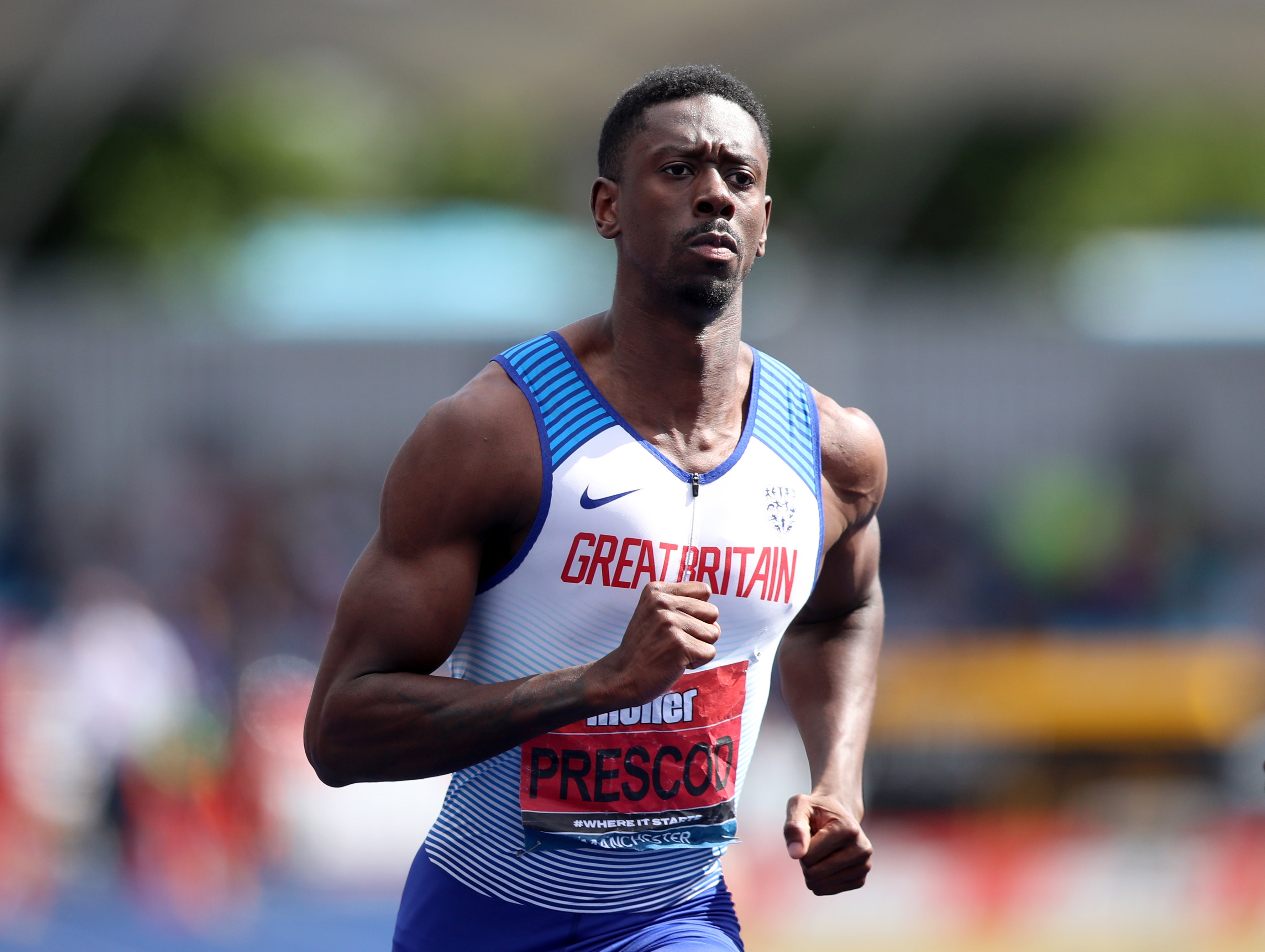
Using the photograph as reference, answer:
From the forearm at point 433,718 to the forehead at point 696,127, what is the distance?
991 mm

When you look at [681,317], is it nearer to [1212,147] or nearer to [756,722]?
[756,722]

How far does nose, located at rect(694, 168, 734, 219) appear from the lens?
309 cm

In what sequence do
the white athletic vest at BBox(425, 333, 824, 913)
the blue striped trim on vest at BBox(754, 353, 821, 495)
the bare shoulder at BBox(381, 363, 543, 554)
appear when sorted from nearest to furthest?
the bare shoulder at BBox(381, 363, 543, 554)
the white athletic vest at BBox(425, 333, 824, 913)
the blue striped trim on vest at BBox(754, 353, 821, 495)

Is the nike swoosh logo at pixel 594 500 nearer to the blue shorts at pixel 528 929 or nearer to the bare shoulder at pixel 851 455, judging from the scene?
the bare shoulder at pixel 851 455

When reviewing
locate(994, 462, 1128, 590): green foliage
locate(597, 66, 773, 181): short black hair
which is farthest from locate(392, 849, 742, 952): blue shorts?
locate(994, 462, 1128, 590): green foliage

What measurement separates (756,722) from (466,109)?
15.4 m

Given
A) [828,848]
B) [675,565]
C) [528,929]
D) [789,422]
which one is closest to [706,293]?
[789,422]

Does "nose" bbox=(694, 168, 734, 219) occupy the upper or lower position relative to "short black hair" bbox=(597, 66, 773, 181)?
lower

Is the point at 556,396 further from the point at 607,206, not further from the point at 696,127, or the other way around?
the point at 696,127

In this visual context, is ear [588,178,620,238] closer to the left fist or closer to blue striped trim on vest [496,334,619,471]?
blue striped trim on vest [496,334,619,471]

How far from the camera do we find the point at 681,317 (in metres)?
3.21

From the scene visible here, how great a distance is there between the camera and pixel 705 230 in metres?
3.10

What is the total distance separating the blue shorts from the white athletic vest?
0.02m

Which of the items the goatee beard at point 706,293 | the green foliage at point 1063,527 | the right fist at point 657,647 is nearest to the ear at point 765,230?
the goatee beard at point 706,293
